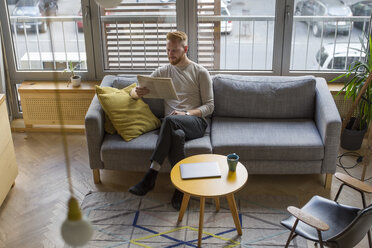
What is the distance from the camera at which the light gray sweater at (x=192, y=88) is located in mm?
3359

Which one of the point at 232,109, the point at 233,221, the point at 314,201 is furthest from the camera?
the point at 232,109

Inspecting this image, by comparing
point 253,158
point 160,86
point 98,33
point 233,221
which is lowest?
point 233,221

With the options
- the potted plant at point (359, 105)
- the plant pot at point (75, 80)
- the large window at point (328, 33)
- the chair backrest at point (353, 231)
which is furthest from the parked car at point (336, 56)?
the chair backrest at point (353, 231)

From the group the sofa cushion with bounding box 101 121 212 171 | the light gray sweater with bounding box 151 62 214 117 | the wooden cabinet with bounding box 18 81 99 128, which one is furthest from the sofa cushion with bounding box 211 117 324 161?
the wooden cabinet with bounding box 18 81 99 128

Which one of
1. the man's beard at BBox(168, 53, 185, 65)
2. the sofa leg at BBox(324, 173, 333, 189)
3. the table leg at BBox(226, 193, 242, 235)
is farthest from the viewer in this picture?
the man's beard at BBox(168, 53, 185, 65)

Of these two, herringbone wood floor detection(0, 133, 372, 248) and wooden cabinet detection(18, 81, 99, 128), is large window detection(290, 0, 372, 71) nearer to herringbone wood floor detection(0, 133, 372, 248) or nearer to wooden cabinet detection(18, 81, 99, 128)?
herringbone wood floor detection(0, 133, 372, 248)

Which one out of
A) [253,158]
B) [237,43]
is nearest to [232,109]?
[253,158]

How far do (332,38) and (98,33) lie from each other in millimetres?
2188

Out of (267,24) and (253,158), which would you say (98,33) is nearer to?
(267,24)

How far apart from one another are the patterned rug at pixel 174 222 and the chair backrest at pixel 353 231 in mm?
614

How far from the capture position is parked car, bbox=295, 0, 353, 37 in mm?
3850

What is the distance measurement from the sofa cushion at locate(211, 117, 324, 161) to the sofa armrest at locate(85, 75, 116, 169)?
33.2 inches

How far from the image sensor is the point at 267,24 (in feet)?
13.0

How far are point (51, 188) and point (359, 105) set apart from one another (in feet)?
8.64
